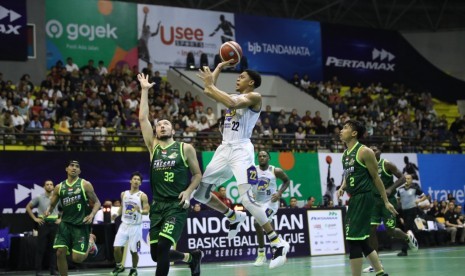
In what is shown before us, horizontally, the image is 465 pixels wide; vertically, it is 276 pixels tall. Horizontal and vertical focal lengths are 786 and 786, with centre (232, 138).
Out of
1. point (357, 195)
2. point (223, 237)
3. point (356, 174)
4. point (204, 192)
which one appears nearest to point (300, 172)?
point (223, 237)

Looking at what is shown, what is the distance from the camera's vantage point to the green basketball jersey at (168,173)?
10602mm

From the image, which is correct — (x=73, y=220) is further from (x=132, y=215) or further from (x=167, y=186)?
(x=132, y=215)

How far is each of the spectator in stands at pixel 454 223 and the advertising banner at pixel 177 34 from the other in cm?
1317

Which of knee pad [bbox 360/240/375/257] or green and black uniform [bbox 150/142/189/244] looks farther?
knee pad [bbox 360/240/375/257]

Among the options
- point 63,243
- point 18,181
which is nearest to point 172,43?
point 18,181

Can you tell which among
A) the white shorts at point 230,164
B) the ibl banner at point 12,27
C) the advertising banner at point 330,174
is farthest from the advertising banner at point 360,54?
the white shorts at point 230,164

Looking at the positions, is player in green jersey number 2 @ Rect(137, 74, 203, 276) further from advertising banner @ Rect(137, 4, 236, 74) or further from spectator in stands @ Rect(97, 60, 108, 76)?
advertising banner @ Rect(137, 4, 236, 74)

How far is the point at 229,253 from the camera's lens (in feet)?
73.3

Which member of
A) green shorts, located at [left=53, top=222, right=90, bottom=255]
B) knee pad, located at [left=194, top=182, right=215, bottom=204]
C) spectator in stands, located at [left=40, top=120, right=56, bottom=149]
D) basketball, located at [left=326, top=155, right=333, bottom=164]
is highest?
spectator in stands, located at [left=40, top=120, right=56, bottom=149]

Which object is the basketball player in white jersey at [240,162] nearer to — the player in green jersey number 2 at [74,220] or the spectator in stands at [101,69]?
the player in green jersey number 2 at [74,220]

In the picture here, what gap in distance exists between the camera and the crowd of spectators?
25.2 m

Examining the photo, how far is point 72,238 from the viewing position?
46.2 ft

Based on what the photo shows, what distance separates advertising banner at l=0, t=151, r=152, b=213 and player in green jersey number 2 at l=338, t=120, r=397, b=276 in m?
13.4

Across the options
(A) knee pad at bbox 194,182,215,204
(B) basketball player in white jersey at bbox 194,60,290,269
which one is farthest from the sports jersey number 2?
(A) knee pad at bbox 194,182,215,204
